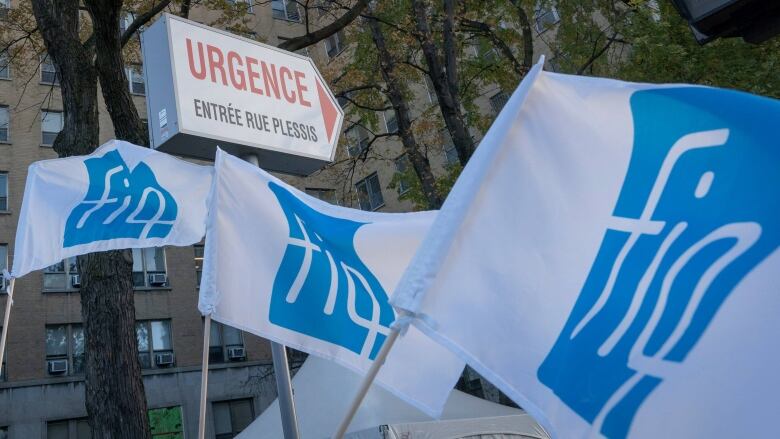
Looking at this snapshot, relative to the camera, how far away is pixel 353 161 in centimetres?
1764

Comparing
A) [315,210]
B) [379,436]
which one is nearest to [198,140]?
[315,210]

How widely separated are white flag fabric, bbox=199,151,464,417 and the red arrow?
0.45 meters

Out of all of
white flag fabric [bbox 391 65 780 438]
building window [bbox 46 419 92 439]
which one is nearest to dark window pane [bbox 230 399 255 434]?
building window [bbox 46 419 92 439]

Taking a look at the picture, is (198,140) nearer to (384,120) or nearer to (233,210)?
(233,210)

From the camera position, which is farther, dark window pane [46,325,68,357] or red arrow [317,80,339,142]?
dark window pane [46,325,68,357]

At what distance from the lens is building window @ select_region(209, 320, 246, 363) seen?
31.1 metres

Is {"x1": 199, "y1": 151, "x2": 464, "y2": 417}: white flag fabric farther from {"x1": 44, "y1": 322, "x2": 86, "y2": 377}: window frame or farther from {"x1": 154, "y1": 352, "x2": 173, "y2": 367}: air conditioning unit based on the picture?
{"x1": 154, "y1": 352, "x2": 173, "y2": 367}: air conditioning unit

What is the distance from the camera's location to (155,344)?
29516 mm

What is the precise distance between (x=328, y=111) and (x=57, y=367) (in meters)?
25.7

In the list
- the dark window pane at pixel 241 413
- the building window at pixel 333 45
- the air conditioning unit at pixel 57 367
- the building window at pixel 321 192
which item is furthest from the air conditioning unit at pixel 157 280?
the building window at pixel 333 45

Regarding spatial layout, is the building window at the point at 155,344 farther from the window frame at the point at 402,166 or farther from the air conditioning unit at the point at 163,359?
the window frame at the point at 402,166

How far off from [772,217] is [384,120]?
32650mm

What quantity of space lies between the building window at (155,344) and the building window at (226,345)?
6.13 feet

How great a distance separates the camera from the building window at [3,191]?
28.2m
